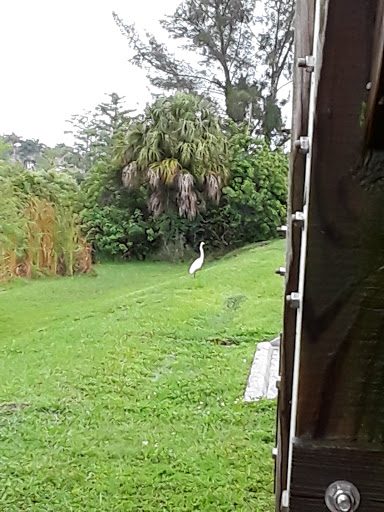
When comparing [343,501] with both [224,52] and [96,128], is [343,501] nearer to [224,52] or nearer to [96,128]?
[96,128]

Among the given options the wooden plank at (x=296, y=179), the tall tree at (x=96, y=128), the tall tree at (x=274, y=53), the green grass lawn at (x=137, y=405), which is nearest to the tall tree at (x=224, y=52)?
the tall tree at (x=274, y=53)

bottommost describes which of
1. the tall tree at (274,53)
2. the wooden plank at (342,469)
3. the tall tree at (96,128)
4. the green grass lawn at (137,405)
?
the green grass lawn at (137,405)

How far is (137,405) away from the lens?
7.51ft

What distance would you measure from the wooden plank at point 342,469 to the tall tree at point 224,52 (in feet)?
28.5

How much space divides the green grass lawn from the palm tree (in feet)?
8.13

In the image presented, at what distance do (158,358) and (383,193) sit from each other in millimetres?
2664

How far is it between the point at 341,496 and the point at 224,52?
29.7ft

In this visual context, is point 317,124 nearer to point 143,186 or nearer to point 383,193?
point 383,193

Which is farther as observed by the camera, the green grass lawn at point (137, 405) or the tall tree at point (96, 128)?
the tall tree at point (96, 128)

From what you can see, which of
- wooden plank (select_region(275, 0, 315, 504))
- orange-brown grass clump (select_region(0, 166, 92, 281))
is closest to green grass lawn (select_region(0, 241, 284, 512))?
orange-brown grass clump (select_region(0, 166, 92, 281))

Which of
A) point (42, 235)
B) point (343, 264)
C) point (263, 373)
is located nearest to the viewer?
point (343, 264)

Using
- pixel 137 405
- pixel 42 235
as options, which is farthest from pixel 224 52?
pixel 137 405

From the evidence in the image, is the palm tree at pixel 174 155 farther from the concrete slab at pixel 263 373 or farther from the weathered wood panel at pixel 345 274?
the weathered wood panel at pixel 345 274

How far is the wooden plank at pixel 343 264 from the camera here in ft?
1.04
